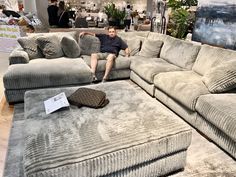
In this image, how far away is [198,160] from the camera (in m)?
1.86

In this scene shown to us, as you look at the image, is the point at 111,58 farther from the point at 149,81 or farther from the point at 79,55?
the point at 149,81

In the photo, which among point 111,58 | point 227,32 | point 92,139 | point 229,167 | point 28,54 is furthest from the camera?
point 111,58

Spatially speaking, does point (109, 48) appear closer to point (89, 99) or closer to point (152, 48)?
point (152, 48)

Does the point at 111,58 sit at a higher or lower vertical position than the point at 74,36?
lower

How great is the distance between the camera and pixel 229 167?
179 cm

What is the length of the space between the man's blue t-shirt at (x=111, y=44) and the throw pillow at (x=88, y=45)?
0.11 meters

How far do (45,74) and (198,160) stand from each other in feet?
6.61

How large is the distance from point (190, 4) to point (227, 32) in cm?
134

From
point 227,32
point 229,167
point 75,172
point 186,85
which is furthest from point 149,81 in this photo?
point 75,172

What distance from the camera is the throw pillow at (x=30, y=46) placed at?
3227 mm

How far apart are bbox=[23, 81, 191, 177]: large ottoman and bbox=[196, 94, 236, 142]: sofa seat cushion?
44 centimetres

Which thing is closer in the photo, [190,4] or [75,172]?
[75,172]

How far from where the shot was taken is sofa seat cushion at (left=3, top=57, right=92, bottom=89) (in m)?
2.65

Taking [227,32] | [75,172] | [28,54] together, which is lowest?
[75,172]
